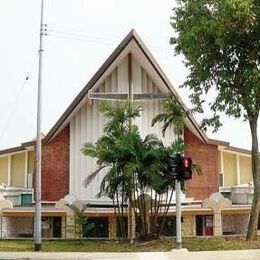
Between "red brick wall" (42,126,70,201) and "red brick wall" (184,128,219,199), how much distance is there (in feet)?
24.9

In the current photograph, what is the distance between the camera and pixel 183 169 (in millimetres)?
18234

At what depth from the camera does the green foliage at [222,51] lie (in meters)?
19.1

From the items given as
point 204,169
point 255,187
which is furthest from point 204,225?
point 255,187

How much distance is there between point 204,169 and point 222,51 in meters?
15.4

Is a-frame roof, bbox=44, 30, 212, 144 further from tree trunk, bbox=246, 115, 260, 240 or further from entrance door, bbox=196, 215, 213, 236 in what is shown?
tree trunk, bbox=246, 115, 260, 240

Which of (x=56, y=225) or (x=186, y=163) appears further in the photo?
(x=56, y=225)

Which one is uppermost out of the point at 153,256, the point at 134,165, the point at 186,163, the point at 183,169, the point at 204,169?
the point at 204,169

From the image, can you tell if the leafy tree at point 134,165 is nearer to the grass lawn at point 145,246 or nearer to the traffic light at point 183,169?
the grass lawn at point 145,246

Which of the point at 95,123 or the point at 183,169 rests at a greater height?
the point at 95,123

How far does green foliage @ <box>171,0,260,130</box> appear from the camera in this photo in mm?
19141

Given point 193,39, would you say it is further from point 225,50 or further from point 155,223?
point 155,223

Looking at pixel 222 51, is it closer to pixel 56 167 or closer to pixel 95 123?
pixel 95 123

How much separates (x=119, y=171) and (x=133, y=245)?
290 cm

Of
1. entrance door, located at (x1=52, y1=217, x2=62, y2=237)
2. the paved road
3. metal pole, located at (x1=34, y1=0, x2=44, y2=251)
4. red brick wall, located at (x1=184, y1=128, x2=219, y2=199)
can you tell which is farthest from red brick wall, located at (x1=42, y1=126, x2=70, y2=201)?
the paved road
